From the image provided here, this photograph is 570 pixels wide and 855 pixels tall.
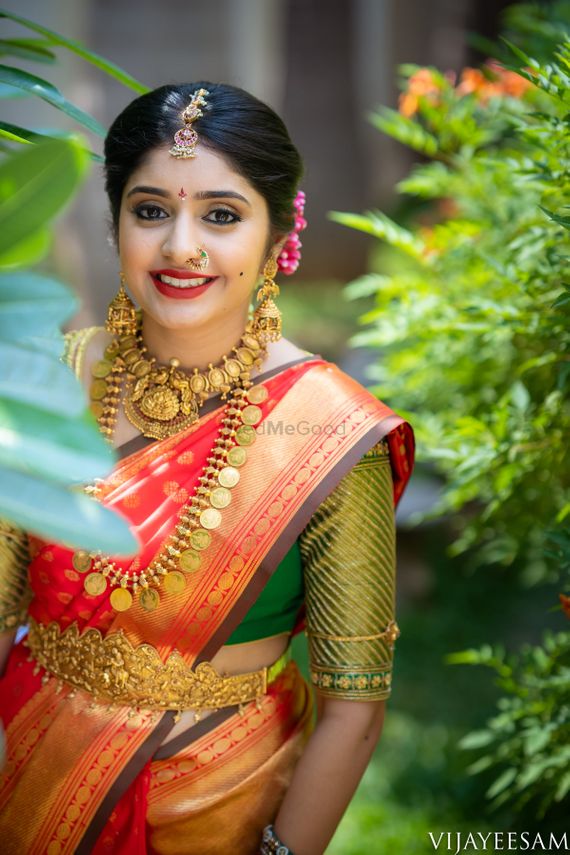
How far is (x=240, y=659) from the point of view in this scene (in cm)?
140

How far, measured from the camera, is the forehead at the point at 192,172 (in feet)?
4.23

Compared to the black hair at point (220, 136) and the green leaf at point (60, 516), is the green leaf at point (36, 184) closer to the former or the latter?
the green leaf at point (60, 516)

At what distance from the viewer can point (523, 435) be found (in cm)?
170

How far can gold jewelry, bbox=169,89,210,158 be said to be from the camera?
1.29 m

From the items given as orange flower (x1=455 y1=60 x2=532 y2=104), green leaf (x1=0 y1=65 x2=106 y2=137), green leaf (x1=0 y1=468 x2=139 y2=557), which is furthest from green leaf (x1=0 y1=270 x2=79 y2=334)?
orange flower (x1=455 y1=60 x2=532 y2=104)

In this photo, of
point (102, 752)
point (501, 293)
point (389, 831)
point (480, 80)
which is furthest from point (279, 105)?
point (102, 752)

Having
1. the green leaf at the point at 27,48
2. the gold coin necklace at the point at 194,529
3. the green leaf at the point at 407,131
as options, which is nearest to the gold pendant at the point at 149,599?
the gold coin necklace at the point at 194,529

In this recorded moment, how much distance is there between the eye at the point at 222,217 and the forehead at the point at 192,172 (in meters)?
0.03

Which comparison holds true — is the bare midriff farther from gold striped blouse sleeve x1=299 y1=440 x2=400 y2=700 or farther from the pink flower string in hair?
the pink flower string in hair

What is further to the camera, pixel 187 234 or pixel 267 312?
pixel 267 312

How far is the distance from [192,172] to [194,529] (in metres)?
0.53

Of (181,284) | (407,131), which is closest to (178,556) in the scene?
(181,284)

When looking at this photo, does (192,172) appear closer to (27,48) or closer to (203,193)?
(203,193)

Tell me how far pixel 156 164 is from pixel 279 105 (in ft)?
16.1
